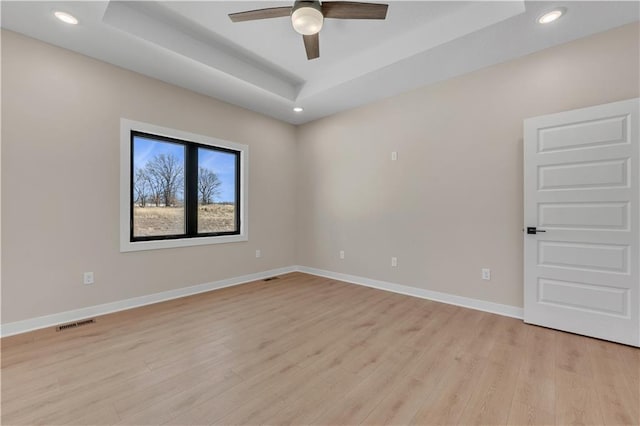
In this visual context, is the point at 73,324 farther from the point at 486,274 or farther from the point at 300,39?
the point at 486,274

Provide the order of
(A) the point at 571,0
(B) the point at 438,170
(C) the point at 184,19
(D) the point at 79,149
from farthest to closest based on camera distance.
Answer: (B) the point at 438,170
(D) the point at 79,149
(C) the point at 184,19
(A) the point at 571,0

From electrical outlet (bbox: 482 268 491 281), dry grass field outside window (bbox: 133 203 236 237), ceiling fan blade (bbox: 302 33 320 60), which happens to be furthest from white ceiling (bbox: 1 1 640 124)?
electrical outlet (bbox: 482 268 491 281)

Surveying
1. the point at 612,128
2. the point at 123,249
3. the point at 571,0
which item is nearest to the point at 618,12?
the point at 571,0

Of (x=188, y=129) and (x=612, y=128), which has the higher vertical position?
(x=188, y=129)

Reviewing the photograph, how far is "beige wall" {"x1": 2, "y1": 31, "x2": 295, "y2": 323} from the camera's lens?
8.29 ft

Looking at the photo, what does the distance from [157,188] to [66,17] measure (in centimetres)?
182

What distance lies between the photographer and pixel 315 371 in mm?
1956

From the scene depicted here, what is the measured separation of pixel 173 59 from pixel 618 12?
412 cm

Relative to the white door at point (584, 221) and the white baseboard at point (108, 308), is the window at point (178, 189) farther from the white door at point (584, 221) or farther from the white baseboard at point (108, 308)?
the white door at point (584, 221)

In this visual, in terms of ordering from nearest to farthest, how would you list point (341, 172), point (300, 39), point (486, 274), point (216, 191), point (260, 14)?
1. point (260, 14)
2. point (300, 39)
3. point (486, 274)
4. point (216, 191)
5. point (341, 172)

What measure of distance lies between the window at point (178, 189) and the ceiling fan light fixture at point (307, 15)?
2285mm

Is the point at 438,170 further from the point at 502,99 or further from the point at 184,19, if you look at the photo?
the point at 184,19

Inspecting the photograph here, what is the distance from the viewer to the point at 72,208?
2834mm

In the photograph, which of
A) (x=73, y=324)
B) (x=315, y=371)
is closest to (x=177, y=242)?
(x=73, y=324)
